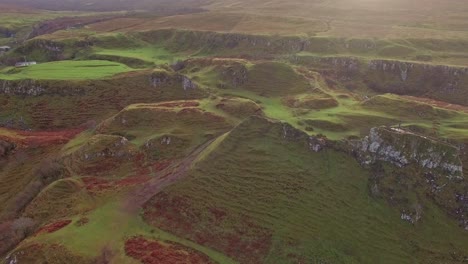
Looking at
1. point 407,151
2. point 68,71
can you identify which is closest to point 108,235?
point 407,151

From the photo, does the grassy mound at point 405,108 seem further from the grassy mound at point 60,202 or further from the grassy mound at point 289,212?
the grassy mound at point 60,202

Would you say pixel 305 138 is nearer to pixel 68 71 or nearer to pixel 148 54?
pixel 68 71

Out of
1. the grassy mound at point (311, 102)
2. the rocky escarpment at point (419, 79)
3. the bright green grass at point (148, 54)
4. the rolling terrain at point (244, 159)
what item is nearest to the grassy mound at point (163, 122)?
the rolling terrain at point (244, 159)

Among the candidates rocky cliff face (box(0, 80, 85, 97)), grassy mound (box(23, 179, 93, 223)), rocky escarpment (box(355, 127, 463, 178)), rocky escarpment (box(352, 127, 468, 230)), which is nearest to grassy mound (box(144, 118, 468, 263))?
rocky escarpment (box(352, 127, 468, 230))

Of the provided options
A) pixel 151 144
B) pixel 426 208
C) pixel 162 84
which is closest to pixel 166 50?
pixel 162 84

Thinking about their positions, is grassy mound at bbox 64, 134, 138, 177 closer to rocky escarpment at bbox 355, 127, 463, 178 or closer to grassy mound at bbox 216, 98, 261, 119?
grassy mound at bbox 216, 98, 261, 119

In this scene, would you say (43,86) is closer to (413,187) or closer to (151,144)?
(151,144)
